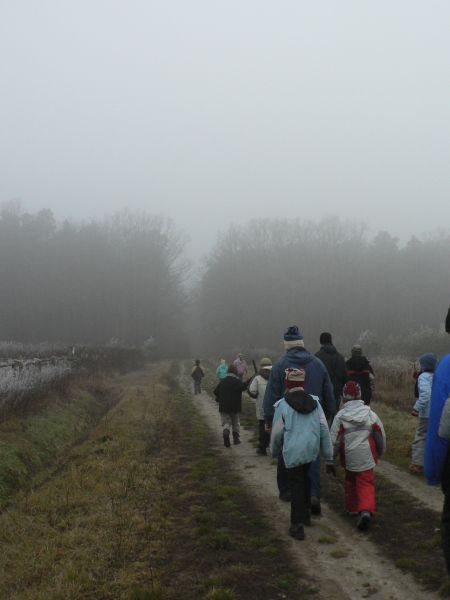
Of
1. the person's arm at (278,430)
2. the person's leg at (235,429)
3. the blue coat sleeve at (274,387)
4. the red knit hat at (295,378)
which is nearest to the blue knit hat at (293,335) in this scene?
the blue coat sleeve at (274,387)

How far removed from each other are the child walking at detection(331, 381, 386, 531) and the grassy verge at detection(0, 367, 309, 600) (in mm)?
1215

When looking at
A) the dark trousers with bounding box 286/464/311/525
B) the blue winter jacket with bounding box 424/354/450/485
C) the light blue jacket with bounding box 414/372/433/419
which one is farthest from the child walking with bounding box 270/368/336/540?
the light blue jacket with bounding box 414/372/433/419

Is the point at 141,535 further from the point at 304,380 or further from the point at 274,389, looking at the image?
the point at 304,380

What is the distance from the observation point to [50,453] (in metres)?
12.6

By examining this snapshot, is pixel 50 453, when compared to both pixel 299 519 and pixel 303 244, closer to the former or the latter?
pixel 299 519

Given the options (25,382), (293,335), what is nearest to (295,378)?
(293,335)

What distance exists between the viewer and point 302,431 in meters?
6.67

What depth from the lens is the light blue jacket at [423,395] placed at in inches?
359

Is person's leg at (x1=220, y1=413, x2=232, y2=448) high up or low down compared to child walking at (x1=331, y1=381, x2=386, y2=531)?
down

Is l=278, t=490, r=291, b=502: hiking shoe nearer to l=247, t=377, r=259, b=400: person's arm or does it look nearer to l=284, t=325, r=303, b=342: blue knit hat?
l=284, t=325, r=303, b=342: blue knit hat

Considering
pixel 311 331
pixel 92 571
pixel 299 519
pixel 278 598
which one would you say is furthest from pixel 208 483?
pixel 311 331

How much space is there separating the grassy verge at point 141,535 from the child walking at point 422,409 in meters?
3.05

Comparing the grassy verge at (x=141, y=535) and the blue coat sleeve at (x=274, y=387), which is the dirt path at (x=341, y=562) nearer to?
the grassy verge at (x=141, y=535)

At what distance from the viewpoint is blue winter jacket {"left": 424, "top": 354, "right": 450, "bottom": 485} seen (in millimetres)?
4070
